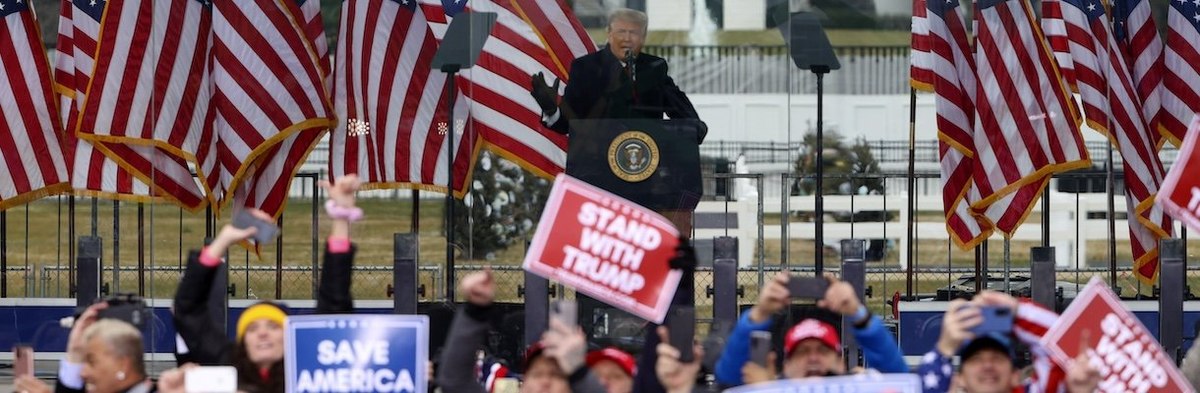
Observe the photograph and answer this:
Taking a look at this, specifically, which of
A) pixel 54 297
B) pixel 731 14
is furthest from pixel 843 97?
pixel 54 297

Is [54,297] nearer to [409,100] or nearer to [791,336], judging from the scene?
[409,100]

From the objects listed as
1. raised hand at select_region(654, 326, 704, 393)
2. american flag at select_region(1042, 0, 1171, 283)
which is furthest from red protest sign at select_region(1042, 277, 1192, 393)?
american flag at select_region(1042, 0, 1171, 283)

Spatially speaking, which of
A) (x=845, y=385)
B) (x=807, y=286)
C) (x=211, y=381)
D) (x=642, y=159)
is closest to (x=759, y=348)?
(x=845, y=385)

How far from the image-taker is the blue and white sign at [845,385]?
26.6 ft

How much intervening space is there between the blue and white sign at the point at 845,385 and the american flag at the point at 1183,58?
7.46 m

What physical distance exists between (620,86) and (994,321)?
5.06 m

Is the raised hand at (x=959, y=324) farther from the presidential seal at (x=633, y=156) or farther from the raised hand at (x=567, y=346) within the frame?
the presidential seal at (x=633, y=156)

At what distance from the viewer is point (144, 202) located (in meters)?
15.4

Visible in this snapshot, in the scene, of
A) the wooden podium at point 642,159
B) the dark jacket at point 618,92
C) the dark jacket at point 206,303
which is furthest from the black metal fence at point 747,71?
the dark jacket at point 206,303

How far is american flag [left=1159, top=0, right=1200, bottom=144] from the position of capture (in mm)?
15250

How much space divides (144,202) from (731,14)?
3996 millimetres

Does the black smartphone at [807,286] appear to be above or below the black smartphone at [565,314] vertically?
above

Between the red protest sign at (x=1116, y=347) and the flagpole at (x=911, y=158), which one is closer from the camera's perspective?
the red protest sign at (x=1116, y=347)

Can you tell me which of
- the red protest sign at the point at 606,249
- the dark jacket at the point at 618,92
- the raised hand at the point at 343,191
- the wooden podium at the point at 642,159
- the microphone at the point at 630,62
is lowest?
the red protest sign at the point at 606,249
